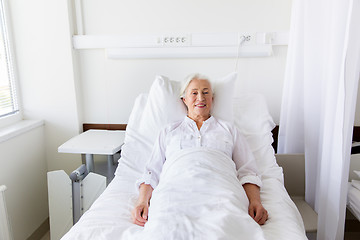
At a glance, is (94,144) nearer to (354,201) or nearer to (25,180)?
(25,180)

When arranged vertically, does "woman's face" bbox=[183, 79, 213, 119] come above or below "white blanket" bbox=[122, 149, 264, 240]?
above

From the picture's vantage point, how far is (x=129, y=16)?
2.25 m

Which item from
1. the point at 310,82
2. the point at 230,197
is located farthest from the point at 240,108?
the point at 230,197

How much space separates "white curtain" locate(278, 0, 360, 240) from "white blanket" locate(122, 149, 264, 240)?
1.60 feet

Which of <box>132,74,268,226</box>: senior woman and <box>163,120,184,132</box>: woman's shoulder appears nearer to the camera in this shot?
<box>132,74,268,226</box>: senior woman

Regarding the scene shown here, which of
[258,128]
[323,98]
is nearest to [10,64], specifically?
[258,128]

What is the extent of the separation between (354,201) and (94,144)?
1526 millimetres

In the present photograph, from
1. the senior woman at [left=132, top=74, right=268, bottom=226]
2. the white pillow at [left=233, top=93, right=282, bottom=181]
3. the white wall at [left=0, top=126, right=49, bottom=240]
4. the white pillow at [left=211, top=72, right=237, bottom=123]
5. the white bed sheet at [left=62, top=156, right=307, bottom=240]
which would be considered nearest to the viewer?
the white bed sheet at [left=62, top=156, right=307, bottom=240]

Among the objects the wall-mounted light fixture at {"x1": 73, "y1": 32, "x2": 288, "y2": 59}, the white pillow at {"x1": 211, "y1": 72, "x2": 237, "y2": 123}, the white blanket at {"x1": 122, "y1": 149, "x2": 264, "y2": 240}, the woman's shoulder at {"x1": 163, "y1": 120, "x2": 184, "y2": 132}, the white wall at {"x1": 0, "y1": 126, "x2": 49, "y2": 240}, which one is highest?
the wall-mounted light fixture at {"x1": 73, "y1": 32, "x2": 288, "y2": 59}

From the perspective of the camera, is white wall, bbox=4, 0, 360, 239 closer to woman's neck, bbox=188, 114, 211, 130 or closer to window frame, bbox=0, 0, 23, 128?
window frame, bbox=0, 0, 23, 128

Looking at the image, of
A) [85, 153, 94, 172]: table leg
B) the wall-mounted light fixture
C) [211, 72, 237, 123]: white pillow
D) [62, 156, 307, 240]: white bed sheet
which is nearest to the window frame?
the wall-mounted light fixture

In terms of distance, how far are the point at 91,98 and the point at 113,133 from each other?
1.15 ft

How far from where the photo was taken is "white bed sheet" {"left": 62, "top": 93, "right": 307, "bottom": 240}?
4.02 feet

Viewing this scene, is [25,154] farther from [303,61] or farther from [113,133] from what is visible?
[303,61]
